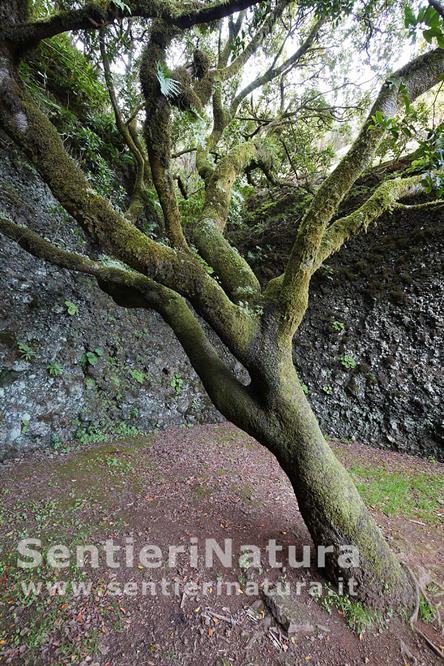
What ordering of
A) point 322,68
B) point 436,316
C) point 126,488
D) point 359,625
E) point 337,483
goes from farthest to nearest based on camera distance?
1. point 322,68
2. point 436,316
3. point 126,488
4. point 337,483
5. point 359,625

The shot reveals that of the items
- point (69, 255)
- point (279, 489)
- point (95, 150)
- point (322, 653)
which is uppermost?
point (95, 150)

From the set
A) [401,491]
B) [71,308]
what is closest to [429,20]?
[401,491]

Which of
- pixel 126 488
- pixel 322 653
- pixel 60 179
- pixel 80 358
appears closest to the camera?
pixel 322 653

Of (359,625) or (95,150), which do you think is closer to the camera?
(359,625)

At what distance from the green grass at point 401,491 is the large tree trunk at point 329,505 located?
123 centimetres

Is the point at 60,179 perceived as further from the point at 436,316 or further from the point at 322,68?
the point at 322,68

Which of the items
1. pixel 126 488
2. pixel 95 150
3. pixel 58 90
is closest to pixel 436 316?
pixel 126 488

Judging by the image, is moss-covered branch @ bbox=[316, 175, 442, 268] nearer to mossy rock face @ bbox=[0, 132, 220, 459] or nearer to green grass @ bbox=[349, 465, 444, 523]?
green grass @ bbox=[349, 465, 444, 523]

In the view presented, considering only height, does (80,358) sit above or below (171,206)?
below

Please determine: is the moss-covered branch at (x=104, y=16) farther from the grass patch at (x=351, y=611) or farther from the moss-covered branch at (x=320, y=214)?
the grass patch at (x=351, y=611)

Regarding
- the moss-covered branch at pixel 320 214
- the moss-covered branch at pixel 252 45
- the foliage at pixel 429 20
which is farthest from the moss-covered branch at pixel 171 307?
the moss-covered branch at pixel 252 45

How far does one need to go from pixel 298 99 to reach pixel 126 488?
335 inches

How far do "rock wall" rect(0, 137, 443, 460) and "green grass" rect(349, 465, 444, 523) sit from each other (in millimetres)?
921

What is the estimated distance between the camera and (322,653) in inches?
73.1
